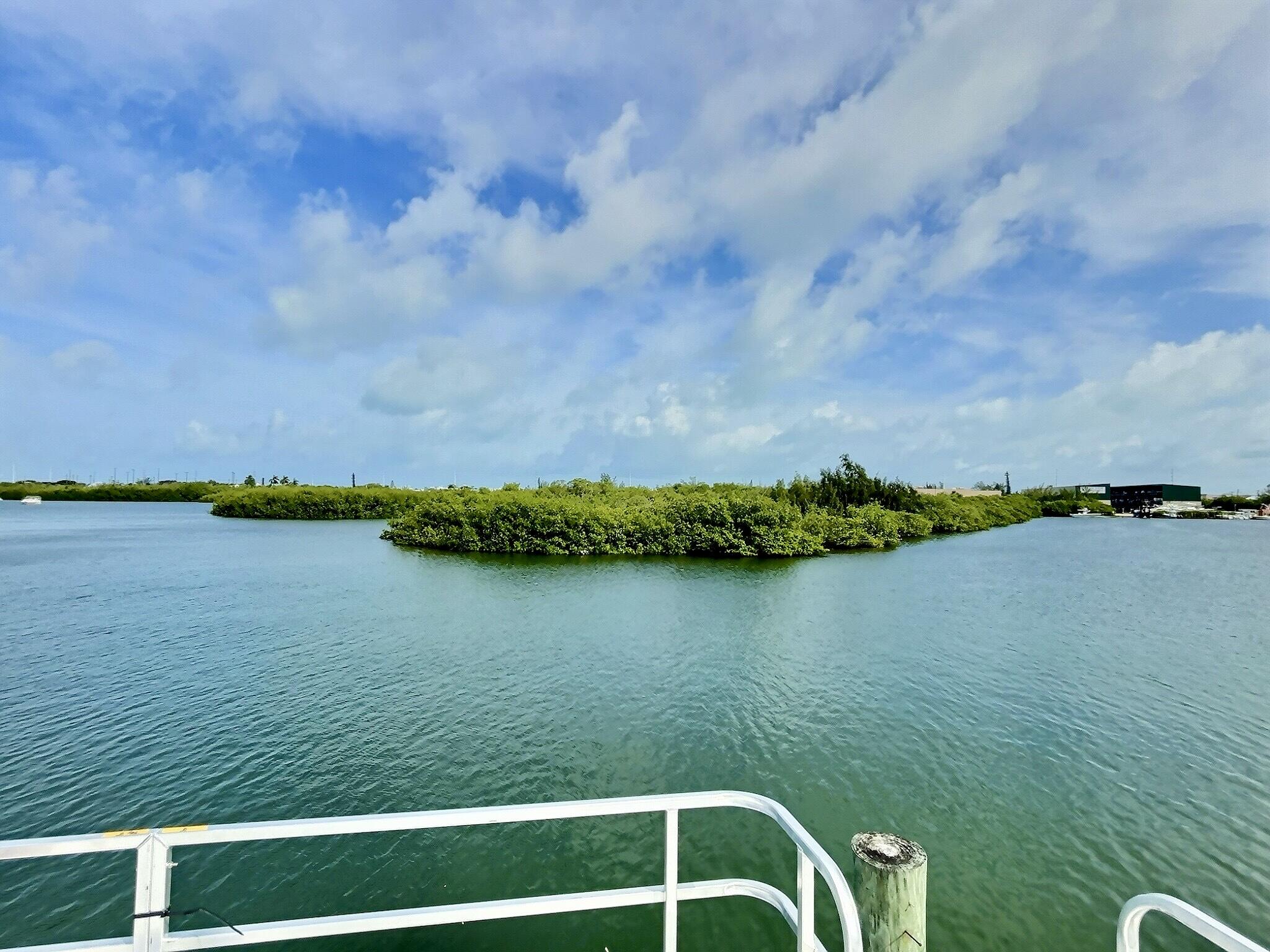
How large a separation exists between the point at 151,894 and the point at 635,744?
23.7 ft

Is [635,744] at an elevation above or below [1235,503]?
below

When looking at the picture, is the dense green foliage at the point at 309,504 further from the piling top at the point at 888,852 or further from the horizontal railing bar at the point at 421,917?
the piling top at the point at 888,852

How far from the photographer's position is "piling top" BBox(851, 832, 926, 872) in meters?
3.12

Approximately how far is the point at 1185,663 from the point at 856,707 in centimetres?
894

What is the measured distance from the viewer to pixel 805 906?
307 centimetres

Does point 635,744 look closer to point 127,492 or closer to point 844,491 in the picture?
point 844,491

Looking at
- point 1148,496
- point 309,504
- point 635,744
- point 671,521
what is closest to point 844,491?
point 671,521

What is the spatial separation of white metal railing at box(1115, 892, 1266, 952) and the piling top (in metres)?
0.80

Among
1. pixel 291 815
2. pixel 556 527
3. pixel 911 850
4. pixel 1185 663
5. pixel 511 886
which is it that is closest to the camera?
pixel 911 850

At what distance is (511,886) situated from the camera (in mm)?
5945

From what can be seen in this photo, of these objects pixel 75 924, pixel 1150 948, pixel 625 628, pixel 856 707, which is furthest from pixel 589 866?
pixel 625 628

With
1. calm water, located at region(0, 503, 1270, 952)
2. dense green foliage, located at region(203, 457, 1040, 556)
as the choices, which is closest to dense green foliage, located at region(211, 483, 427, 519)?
dense green foliage, located at region(203, 457, 1040, 556)

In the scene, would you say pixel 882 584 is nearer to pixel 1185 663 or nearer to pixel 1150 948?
pixel 1185 663

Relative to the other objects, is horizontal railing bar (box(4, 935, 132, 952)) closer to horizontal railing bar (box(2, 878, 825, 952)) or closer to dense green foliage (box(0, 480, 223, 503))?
horizontal railing bar (box(2, 878, 825, 952))
